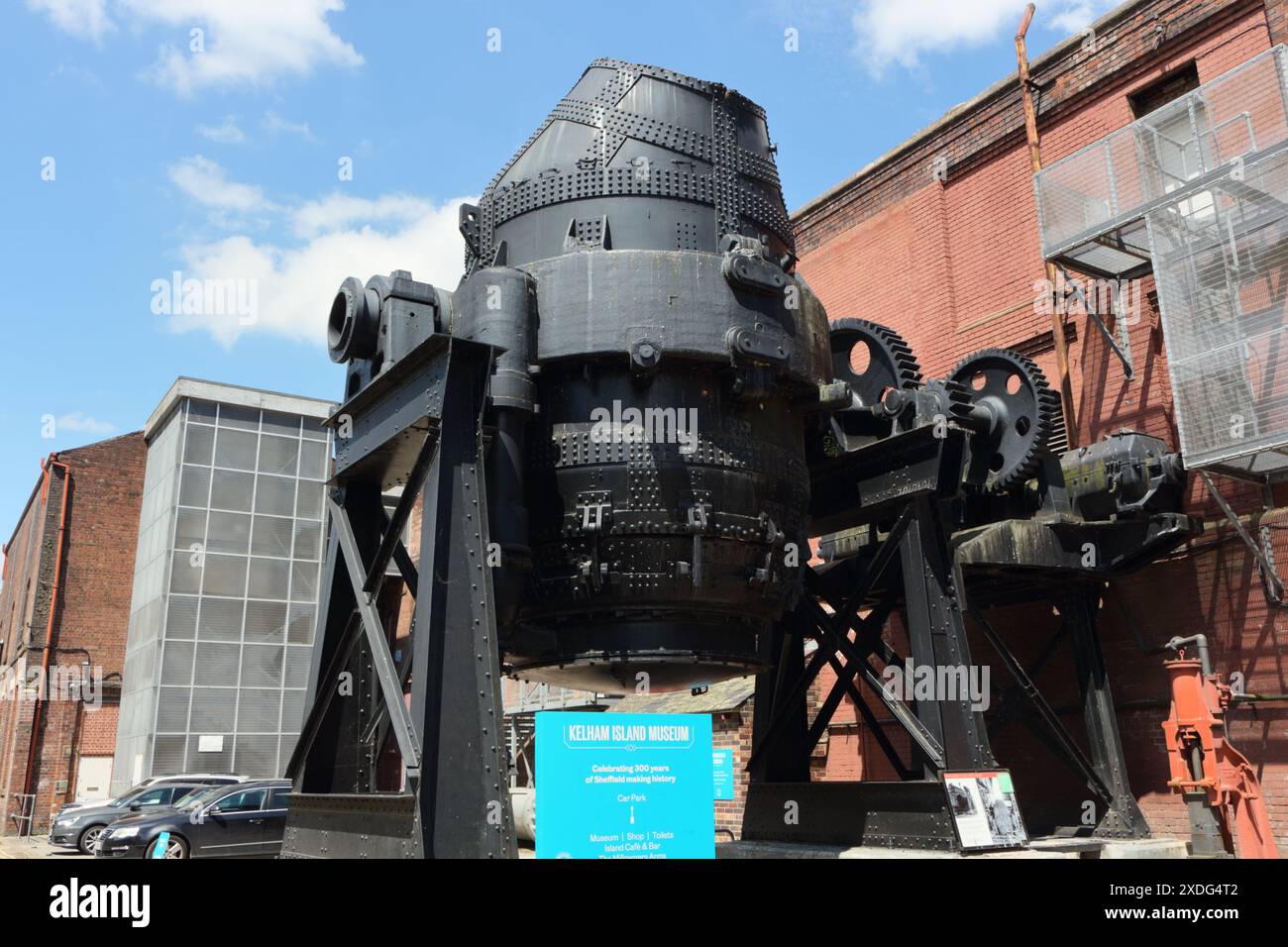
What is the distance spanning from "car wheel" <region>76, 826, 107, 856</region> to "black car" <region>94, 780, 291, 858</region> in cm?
256

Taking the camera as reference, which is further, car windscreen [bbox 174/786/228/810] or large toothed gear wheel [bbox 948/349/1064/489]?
car windscreen [bbox 174/786/228/810]

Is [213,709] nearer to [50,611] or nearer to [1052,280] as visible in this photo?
[50,611]

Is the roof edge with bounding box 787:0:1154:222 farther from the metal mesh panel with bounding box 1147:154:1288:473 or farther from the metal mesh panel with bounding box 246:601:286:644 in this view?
the metal mesh panel with bounding box 246:601:286:644

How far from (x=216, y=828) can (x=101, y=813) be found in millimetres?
5584

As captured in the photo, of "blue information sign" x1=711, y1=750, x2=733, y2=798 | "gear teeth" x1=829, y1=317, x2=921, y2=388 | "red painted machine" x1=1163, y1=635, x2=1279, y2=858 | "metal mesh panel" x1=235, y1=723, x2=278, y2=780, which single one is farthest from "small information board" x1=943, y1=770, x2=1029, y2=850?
"metal mesh panel" x1=235, y1=723, x2=278, y2=780

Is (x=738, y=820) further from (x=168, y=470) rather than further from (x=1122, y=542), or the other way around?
(x=168, y=470)

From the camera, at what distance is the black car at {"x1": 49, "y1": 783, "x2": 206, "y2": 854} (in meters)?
21.2

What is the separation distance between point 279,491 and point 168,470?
3254 mm

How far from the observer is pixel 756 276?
8.88 m

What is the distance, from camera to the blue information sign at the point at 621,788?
642 cm

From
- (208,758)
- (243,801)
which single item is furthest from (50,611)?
(243,801)

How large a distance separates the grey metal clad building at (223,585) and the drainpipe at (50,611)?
2.23m

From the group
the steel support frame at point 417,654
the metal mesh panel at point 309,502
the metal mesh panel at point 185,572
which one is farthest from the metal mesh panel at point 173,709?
the steel support frame at point 417,654

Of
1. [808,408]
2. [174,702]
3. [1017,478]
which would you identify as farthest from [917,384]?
[174,702]
